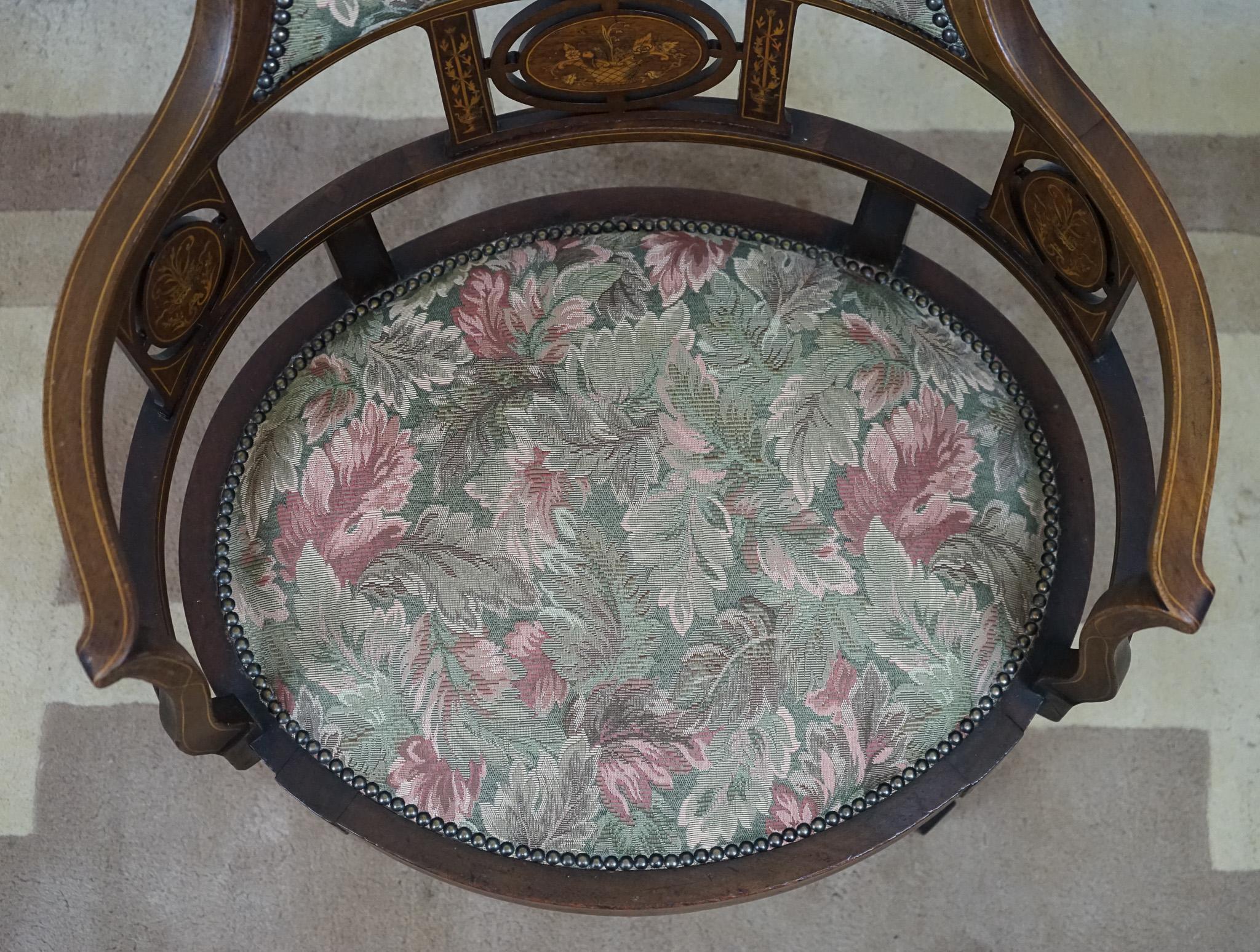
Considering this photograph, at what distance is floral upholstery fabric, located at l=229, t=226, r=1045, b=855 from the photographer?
64 centimetres

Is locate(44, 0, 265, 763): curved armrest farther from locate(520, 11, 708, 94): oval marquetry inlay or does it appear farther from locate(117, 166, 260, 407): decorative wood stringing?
locate(520, 11, 708, 94): oval marquetry inlay

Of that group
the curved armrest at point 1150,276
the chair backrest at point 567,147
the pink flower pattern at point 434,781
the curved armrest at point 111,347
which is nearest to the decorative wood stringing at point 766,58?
the chair backrest at point 567,147

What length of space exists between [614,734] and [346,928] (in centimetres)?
41

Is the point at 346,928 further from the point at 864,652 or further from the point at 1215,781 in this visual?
the point at 1215,781

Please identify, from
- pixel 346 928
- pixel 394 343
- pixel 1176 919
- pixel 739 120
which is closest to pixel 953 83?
pixel 739 120

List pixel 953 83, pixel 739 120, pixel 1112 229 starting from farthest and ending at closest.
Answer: pixel 953 83, pixel 739 120, pixel 1112 229

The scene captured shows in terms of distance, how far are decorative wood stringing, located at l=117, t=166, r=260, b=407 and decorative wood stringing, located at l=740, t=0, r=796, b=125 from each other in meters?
0.28

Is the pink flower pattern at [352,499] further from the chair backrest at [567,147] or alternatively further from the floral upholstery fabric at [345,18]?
the floral upholstery fabric at [345,18]

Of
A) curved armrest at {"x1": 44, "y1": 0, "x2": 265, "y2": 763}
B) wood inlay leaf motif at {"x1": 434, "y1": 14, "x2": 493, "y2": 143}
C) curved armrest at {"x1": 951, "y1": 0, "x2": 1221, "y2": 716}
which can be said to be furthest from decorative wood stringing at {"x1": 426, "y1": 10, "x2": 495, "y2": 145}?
curved armrest at {"x1": 951, "y1": 0, "x2": 1221, "y2": 716}

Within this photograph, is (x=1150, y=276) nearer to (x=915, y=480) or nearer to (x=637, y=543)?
(x=915, y=480)

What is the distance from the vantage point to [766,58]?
628mm

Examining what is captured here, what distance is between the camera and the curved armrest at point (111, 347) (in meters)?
0.50

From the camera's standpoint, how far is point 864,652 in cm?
64

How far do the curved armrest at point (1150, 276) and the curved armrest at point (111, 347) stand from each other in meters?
0.35
